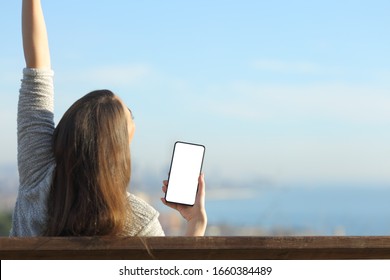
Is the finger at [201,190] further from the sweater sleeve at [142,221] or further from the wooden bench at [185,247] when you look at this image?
the wooden bench at [185,247]

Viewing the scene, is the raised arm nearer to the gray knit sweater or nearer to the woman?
the woman

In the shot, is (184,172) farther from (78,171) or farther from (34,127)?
(34,127)

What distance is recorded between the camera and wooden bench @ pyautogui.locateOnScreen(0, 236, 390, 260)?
1.88 metres

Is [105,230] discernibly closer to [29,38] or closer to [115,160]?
[115,160]

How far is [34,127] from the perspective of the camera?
2166 millimetres

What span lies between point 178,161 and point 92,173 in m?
0.34

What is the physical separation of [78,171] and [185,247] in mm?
402

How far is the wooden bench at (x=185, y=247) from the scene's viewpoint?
1.88m

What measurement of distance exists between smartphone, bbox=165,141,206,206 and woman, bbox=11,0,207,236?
3cm

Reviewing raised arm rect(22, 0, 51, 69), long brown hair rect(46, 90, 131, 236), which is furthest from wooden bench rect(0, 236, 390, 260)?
raised arm rect(22, 0, 51, 69)

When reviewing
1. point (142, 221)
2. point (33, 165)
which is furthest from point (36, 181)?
point (142, 221)

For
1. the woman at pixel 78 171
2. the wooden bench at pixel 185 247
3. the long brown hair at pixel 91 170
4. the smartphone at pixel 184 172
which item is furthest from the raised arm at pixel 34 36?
the wooden bench at pixel 185 247
